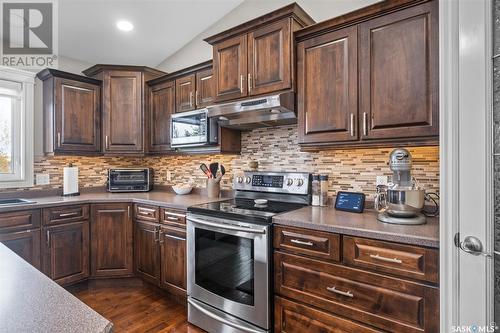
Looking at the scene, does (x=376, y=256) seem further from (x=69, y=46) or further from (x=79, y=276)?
(x=69, y=46)

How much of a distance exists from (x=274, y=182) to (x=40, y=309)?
191 cm

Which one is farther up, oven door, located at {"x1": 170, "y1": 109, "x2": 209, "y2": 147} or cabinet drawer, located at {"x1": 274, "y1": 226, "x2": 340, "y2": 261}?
oven door, located at {"x1": 170, "y1": 109, "x2": 209, "y2": 147}

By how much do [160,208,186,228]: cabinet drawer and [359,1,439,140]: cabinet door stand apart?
155cm

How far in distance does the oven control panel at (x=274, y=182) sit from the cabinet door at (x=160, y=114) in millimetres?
978

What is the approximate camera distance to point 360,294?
4.67 feet

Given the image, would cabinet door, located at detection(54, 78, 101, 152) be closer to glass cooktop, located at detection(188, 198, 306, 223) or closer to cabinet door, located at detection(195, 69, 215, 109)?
Result: cabinet door, located at detection(195, 69, 215, 109)

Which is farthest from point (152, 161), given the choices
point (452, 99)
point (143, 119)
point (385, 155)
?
point (452, 99)

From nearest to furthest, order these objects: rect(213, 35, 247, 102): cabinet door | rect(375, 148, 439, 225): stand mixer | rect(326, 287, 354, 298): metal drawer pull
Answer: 1. rect(326, 287, 354, 298): metal drawer pull
2. rect(375, 148, 439, 225): stand mixer
3. rect(213, 35, 247, 102): cabinet door

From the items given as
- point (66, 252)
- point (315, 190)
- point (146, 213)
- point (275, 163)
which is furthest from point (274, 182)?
point (66, 252)

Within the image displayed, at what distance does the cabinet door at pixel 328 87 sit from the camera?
1.79 meters

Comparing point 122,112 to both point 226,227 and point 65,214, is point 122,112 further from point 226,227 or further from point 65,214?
point 226,227

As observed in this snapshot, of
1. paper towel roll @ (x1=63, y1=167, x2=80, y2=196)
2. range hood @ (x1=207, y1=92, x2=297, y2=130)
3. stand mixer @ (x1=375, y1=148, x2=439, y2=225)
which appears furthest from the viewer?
paper towel roll @ (x1=63, y1=167, x2=80, y2=196)

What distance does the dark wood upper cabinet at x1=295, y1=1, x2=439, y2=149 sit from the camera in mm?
1541

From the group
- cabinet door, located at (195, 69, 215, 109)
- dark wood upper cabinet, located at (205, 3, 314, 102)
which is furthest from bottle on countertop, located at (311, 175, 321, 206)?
cabinet door, located at (195, 69, 215, 109)
